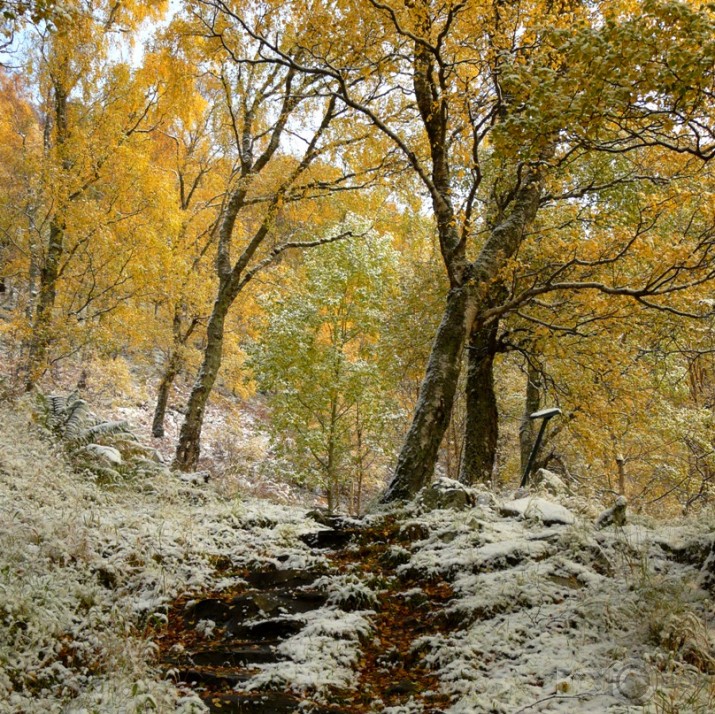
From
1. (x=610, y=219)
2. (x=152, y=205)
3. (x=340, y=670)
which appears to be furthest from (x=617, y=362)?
(x=152, y=205)

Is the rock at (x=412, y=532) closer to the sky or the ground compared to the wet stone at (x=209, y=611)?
closer to the sky

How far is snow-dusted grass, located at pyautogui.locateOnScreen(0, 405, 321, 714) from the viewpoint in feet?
10.5

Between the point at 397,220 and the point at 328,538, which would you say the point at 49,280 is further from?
the point at 397,220

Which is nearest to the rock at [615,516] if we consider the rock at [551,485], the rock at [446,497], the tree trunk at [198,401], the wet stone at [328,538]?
the rock at [446,497]

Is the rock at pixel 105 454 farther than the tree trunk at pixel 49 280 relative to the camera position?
No

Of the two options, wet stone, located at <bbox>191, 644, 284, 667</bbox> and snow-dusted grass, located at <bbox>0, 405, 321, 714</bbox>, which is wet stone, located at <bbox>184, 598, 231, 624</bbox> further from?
wet stone, located at <bbox>191, 644, 284, 667</bbox>

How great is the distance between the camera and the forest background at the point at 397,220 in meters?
6.55

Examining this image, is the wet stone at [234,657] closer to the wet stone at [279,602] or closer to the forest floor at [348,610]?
the forest floor at [348,610]

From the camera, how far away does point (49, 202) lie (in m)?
12.0

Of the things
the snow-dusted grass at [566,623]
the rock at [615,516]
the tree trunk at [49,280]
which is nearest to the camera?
the snow-dusted grass at [566,623]

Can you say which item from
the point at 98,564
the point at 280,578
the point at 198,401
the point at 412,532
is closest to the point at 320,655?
the point at 280,578

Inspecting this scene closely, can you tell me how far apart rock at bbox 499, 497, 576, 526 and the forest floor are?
2cm

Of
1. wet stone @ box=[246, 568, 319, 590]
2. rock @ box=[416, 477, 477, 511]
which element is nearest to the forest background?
rock @ box=[416, 477, 477, 511]

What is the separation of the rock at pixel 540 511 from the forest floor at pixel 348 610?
23mm
